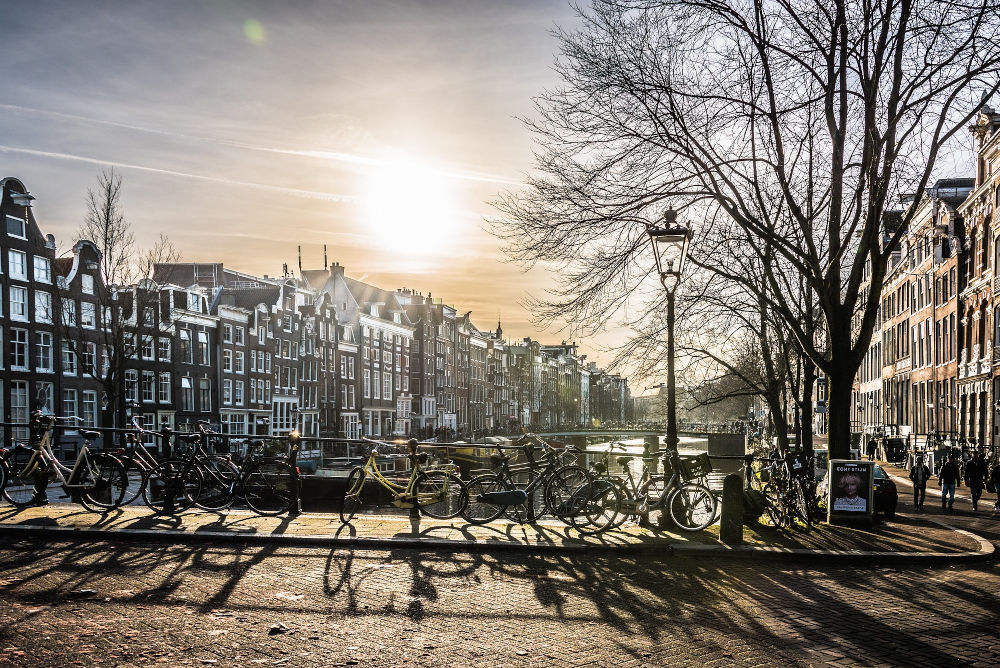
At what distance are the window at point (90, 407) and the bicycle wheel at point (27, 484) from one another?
1526 inches

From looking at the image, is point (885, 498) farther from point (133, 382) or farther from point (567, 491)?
point (133, 382)

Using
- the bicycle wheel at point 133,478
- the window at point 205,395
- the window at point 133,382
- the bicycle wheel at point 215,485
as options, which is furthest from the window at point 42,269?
the bicycle wheel at point 215,485

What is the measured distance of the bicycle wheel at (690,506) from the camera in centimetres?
1311

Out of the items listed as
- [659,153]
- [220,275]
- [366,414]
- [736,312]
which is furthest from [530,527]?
[366,414]

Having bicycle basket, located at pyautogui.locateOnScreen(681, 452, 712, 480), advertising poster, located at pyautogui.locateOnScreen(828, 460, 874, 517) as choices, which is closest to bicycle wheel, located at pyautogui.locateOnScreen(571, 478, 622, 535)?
bicycle basket, located at pyautogui.locateOnScreen(681, 452, 712, 480)

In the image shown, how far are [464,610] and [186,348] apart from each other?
55665mm

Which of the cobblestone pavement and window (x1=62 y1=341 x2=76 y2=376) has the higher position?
window (x1=62 y1=341 x2=76 y2=376)

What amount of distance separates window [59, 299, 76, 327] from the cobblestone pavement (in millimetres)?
39739

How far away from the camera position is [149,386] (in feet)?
184

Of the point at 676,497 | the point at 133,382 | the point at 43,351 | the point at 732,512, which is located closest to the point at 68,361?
the point at 43,351

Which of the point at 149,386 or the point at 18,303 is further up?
the point at 18,303

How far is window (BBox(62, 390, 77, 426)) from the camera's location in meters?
48.5

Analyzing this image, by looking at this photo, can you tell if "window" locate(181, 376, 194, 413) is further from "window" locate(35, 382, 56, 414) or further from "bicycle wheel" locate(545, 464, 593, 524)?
"bicycle wheel" locate(545, 464, 593, 524)

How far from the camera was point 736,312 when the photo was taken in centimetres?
2458
